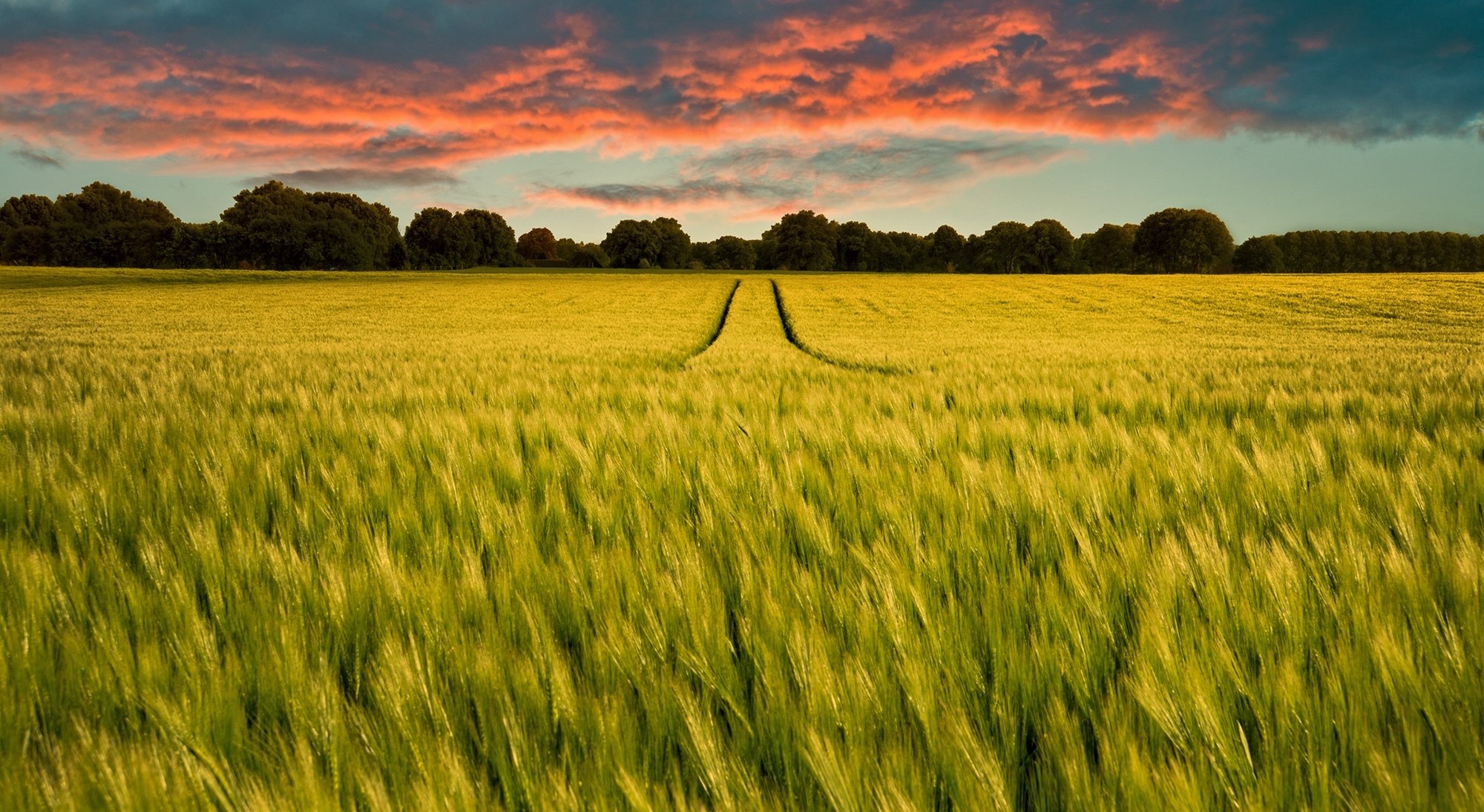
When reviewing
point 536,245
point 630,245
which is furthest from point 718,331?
point 536,245

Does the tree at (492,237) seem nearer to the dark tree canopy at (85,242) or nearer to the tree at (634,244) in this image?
the tree at (634,244)

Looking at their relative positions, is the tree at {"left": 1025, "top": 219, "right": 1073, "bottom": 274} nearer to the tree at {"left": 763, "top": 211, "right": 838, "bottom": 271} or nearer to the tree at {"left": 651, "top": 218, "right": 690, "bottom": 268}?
the tree at {"left": 763, "top": 211, "right": 838, "bottom": 271}

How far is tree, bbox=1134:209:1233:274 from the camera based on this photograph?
91562mm

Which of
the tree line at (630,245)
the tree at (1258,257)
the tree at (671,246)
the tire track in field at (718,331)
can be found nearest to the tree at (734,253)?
the tree line at (630,245)

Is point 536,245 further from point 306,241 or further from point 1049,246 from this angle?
point 1049,246

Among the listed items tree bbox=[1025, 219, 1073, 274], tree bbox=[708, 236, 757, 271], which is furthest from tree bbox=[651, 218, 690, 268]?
tree bbox=[1025, 219, 1073, 274]

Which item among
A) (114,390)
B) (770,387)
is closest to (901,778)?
(770,387)

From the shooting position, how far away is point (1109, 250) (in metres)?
118

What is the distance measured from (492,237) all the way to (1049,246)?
85.6 meters

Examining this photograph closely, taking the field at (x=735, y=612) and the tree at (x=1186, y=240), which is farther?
the tree at (x=1186, y=240)

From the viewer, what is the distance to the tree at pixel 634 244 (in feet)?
361

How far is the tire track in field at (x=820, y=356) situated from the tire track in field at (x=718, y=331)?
1913mm

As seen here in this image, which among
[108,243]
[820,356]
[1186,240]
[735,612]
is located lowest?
[820,356]

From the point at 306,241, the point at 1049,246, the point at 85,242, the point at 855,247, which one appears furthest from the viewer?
the point at 855,247
